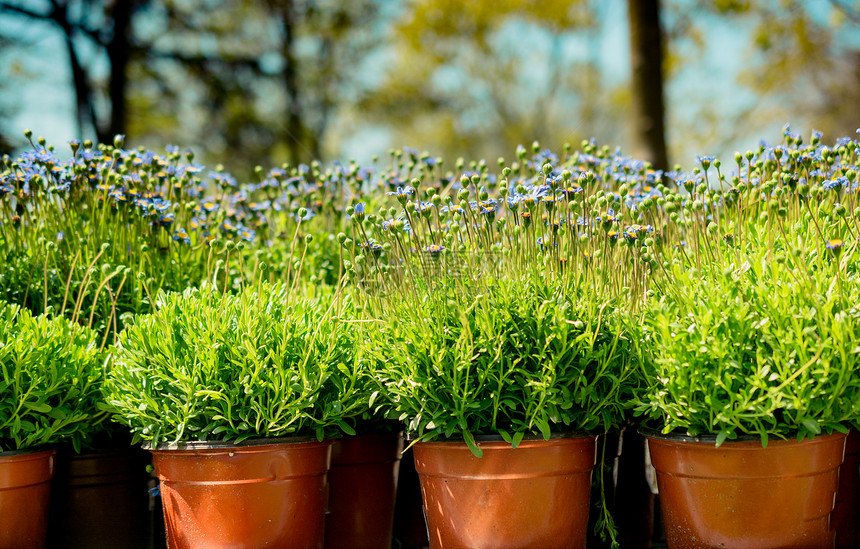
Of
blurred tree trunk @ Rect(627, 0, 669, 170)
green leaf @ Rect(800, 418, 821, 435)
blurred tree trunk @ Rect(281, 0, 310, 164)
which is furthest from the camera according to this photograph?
blurred tree trunk @ Rect(281, 0, 310, 164)

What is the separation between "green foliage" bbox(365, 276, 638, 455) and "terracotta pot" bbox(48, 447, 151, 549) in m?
1.16

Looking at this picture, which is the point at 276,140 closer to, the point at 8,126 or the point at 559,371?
the point at 8,126

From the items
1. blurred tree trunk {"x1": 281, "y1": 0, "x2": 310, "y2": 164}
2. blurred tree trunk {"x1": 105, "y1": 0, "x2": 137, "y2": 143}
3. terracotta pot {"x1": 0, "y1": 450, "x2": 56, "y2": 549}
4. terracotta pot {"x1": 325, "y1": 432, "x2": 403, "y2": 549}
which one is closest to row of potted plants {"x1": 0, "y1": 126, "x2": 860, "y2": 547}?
terracotta pot {"x1": 0, "y1": 450, "x2": 56, "y2": 549}

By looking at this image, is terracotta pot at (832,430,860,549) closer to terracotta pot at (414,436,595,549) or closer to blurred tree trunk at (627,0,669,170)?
terracotta pot at (414,436,595,549)

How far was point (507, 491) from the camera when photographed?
211cm

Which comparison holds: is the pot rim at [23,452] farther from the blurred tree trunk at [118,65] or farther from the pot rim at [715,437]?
the blurred tree trunk at [118,65]

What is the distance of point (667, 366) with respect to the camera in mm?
1993

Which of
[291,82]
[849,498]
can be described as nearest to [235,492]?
[849,498]

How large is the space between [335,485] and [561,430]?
0.94 metres

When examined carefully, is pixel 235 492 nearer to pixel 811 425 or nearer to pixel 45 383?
pixel 45 383

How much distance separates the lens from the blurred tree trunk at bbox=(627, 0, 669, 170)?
5.85 metres

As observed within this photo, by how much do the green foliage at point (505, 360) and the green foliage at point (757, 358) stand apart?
0.53 ft

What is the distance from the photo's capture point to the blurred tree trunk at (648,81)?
19.2ft

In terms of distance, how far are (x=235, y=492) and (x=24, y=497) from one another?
75 centimetres
